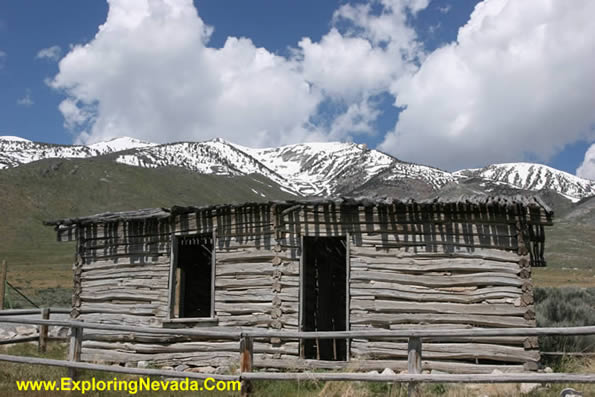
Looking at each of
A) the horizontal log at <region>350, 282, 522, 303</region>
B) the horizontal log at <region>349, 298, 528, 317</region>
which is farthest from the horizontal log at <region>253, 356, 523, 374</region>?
the horizontal log at <region>350, 282, 522, 303</region>

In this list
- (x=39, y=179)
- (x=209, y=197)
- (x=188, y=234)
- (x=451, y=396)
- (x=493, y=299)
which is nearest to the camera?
(x=451, y=396)

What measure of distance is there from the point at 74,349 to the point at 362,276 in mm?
4769

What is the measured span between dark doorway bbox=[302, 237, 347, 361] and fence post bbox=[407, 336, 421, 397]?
18.5ft

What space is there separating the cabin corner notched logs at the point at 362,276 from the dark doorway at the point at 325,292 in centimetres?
210

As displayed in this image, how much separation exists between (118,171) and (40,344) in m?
107

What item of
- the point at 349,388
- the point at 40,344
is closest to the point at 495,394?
the point at 349,388

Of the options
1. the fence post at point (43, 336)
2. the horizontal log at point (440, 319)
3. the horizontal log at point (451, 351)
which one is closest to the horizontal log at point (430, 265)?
the horizontal log at point (440, 319)

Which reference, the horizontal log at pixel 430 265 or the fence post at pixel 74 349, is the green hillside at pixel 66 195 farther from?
the horizontal log at pixel 430 265

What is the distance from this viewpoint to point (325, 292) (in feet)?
41.3

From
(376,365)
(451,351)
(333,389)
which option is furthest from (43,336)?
(451,351)

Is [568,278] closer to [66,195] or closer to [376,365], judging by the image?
[376,365]

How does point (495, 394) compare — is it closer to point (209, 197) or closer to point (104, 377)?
point (104, 377)

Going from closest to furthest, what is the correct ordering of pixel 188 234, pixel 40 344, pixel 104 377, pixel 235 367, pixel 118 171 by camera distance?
1. pixel 104 377
2. pixel 235 367
3. pixel 188 234
4. pixel 40 344
5. pixel 118 171

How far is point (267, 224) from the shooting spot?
399 inches
